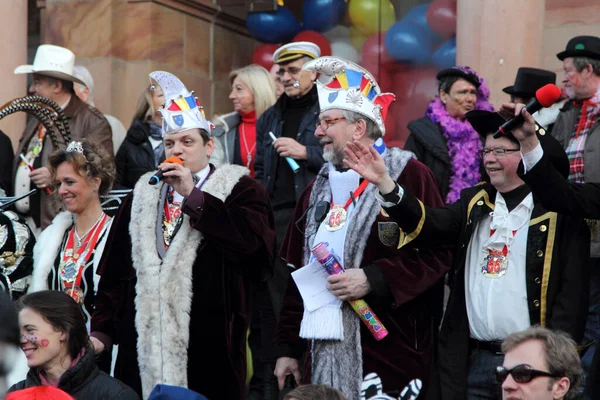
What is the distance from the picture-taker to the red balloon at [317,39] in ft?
33.0

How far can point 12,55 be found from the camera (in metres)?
9.67

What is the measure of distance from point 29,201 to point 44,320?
2.82 m

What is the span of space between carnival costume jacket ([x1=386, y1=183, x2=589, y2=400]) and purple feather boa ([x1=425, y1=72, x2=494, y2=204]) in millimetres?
1998

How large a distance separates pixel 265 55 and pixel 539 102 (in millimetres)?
6416

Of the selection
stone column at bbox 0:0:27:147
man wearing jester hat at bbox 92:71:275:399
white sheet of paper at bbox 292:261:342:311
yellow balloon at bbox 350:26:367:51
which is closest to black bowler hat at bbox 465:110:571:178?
white sheet of paper at bbox 292:261:342:311

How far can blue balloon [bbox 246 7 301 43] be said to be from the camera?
35.1ft

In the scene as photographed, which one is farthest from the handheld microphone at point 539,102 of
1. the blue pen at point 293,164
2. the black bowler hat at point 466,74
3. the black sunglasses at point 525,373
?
the black bowler hat at point 466,74

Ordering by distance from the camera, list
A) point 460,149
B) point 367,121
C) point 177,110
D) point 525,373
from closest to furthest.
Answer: point 525,373, point 367,121, point 177,110, point 460,149

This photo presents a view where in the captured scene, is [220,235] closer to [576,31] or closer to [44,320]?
[44,320]

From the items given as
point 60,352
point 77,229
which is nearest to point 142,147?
point 77,229

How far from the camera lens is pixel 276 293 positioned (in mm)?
7383

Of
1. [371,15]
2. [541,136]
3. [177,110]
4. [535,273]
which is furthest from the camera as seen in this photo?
[371,15]

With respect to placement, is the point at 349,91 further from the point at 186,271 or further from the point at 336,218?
the point at 186,271

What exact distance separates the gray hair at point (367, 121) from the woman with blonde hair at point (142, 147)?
2799mm
